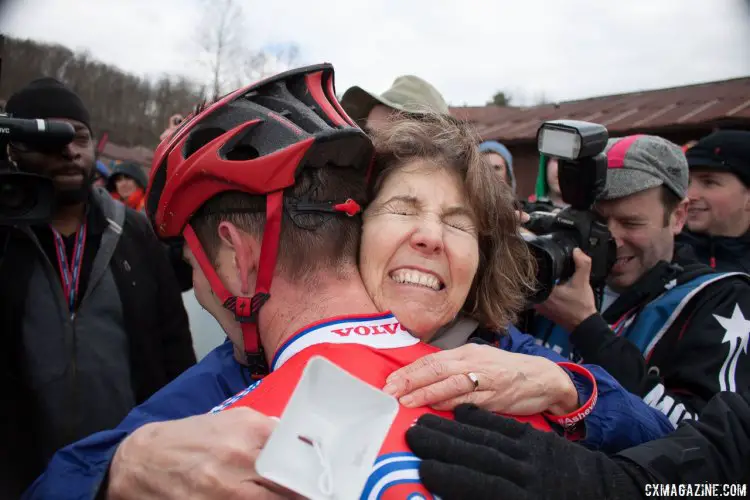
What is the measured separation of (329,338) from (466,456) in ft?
1.32

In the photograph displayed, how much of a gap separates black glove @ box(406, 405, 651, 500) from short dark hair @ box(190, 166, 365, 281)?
1.75ft

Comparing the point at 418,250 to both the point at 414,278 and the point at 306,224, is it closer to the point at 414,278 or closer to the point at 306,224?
the point at 414,278

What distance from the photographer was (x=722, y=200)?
136 inches

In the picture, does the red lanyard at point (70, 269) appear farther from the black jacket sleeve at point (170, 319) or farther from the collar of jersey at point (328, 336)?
the collar of jersey at point (328, 336)

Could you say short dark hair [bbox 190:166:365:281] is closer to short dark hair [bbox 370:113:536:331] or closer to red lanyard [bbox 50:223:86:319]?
short dark hair [bbox 370:113:536:331]

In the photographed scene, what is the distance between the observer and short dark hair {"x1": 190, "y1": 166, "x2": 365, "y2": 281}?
4.85ft

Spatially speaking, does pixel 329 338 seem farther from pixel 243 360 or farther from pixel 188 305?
pixel 188 305

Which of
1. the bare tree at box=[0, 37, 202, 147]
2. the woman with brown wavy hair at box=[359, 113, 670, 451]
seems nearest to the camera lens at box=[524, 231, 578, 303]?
the woman with brown wavy hair at box=[359, 113, 670, 451]

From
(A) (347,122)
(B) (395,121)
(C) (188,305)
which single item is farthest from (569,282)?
(C) (188,305)

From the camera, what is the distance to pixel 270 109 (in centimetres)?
161

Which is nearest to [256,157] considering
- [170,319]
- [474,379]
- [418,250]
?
[418,250]

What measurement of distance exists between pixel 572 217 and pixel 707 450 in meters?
1.22

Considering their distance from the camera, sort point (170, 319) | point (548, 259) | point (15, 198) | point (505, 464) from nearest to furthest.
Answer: point (505, 464)
point (548, 259)
point (15, 198)
point (170, 319)

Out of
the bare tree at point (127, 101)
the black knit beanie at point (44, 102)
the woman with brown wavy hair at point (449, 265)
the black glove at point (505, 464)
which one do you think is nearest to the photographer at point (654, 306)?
the woman with brown wavy hair at point (449, 265)
